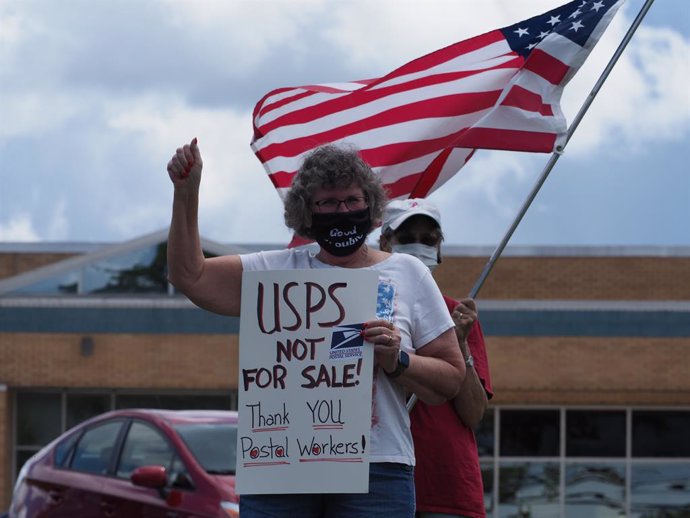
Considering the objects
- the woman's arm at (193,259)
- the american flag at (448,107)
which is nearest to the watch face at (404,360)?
the woman's arm at (193,259)

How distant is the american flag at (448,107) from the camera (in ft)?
21.8

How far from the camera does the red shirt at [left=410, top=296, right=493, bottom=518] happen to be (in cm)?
515

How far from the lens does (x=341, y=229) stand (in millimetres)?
4250

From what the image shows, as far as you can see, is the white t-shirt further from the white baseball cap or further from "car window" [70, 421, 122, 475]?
"car window" [70, 421, 122, 475]

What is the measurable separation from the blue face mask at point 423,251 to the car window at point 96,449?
5.01 m

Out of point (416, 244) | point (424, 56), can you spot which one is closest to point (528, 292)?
point (424, 56)

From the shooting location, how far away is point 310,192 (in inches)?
169

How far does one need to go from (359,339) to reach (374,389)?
6.2 inches

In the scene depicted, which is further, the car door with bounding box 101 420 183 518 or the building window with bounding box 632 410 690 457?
the building window with bounding box 632 410 690 457

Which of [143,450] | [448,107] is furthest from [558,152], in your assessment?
[143,450]

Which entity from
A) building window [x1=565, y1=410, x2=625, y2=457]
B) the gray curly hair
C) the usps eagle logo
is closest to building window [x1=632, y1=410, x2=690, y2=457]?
building window [x1=565, y1=410, x2=625, y2=457]

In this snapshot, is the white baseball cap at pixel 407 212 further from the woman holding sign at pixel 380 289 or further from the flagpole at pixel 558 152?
the woman holding sign at pixel 380 289

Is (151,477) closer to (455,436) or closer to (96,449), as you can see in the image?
(96,449)

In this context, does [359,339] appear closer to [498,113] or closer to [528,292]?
[498,113]
